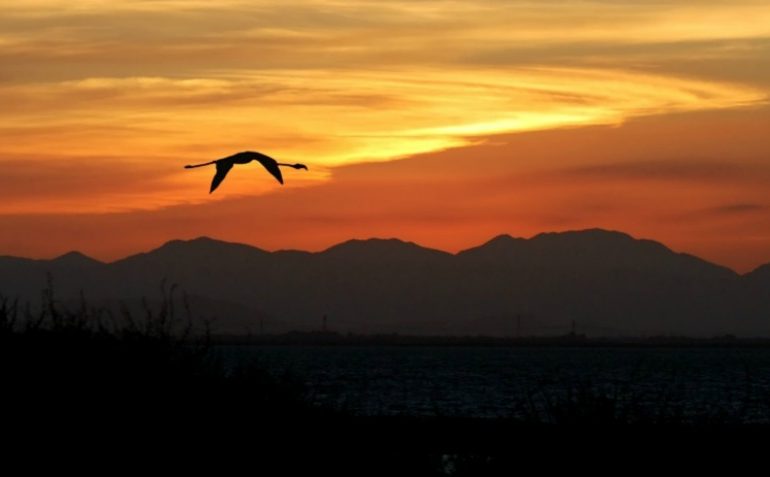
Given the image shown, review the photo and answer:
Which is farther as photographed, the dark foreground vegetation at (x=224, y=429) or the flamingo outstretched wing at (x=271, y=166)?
the flamingo outstretched wing at (x=271, y=166)

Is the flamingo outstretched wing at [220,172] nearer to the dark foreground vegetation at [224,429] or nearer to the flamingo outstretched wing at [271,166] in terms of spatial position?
the flamingo outstretched wing at [271,166]

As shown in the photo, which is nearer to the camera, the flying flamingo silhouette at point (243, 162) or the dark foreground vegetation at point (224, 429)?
the dark foreground vegetation at point (224, 429)

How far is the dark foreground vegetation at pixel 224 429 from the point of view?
17469 millimetres

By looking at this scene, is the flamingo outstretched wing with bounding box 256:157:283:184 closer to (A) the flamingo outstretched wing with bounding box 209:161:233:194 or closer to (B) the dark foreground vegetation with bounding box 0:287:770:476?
(A) the flamingo outstretched wing with bounding box 209:161:233:194

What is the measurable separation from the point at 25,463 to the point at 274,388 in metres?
3.47

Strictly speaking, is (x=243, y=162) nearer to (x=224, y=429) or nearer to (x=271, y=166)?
(x=271, y=166)

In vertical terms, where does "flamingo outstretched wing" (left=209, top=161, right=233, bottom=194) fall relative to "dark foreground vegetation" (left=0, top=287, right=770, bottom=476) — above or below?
above

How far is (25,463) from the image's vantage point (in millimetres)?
18406

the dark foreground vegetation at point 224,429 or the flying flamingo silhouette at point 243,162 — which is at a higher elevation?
the flying flamingo silhouette at point 243,162

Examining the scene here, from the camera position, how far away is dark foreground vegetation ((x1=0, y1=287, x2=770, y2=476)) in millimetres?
17469

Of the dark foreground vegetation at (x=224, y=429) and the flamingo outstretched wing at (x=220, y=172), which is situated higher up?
the flamingo outstretched wing at (x=220, y=172)

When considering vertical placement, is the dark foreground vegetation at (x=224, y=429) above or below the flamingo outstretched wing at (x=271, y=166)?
below

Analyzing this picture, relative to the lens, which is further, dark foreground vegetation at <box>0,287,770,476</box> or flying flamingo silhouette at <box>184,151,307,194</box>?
flying flamingo silhouette at <box>184,151,307,194</box>

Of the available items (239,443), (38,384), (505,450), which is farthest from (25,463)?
(505,450)
